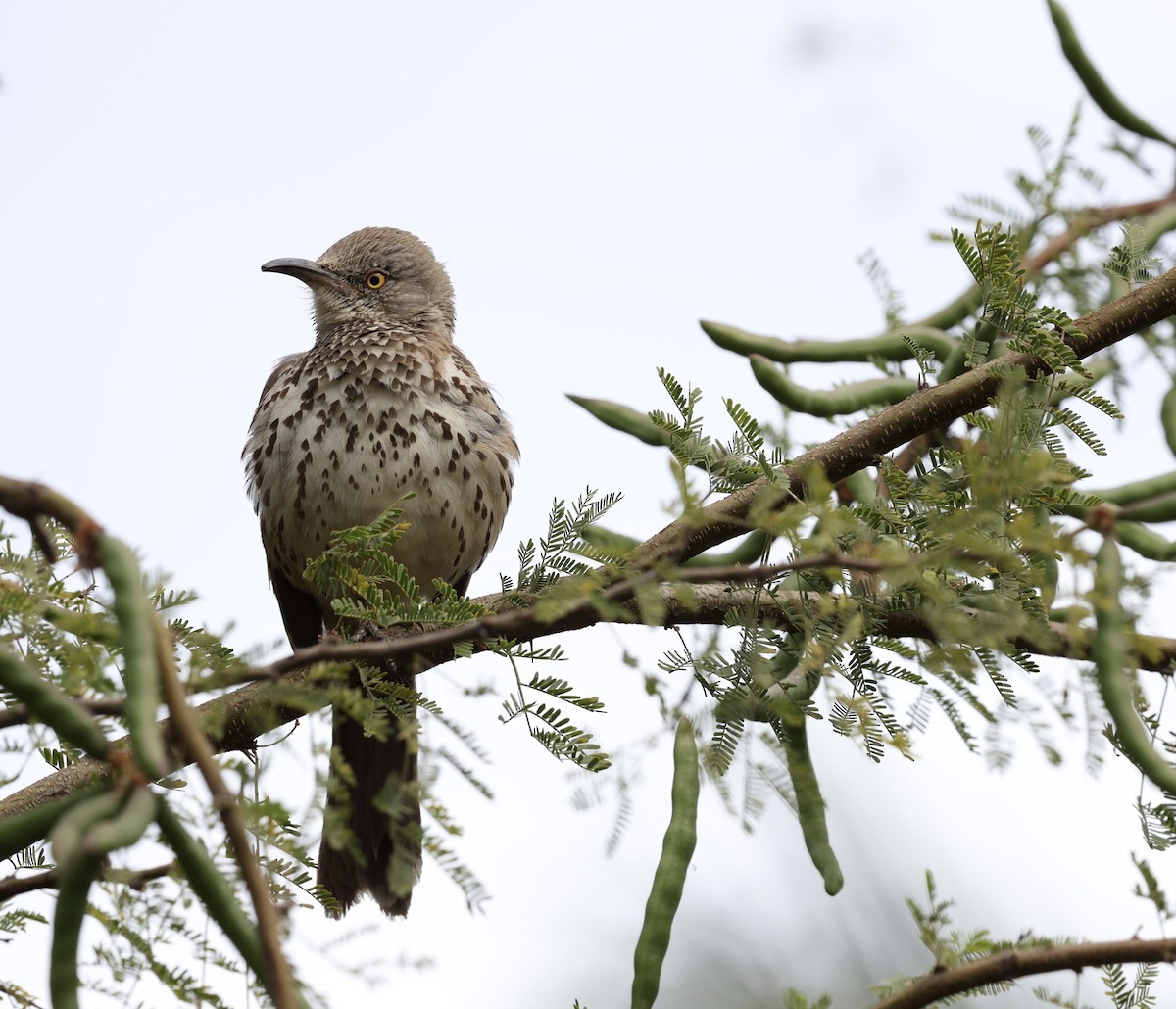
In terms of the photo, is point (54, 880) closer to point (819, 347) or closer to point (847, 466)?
point (847, 466)

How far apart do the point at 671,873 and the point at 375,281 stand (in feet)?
11.7

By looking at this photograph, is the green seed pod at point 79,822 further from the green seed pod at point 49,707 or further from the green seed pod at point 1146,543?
the green seed pod at point 1146,543

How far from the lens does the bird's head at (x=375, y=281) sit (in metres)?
5.30

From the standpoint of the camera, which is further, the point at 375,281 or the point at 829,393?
the point at 375,281

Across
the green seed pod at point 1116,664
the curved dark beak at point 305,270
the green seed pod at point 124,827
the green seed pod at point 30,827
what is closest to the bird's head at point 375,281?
the curved dark beak at point 305,270

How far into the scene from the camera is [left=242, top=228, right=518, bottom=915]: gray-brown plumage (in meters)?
4.17

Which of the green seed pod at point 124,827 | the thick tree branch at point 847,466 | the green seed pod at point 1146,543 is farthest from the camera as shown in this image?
the green seed pod at point 1146,543

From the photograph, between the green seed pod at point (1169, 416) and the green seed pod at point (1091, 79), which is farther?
the green seed pod at point (1091, 79)

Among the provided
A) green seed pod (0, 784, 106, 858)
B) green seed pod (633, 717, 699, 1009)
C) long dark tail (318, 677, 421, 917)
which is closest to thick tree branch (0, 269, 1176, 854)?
green seed pod (633, 717, 699, 1009)

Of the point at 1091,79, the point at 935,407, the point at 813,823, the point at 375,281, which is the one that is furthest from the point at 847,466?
the point at 375,281

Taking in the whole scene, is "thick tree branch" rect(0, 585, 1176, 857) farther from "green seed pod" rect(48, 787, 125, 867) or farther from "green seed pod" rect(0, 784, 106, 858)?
"green seed pod" rect(48, 787, 125, 867)

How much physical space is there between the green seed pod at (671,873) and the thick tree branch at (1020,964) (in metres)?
0.44

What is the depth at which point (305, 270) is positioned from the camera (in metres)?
5.42

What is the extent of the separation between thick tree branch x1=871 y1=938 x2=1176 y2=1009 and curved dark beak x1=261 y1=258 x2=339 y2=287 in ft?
13.2
